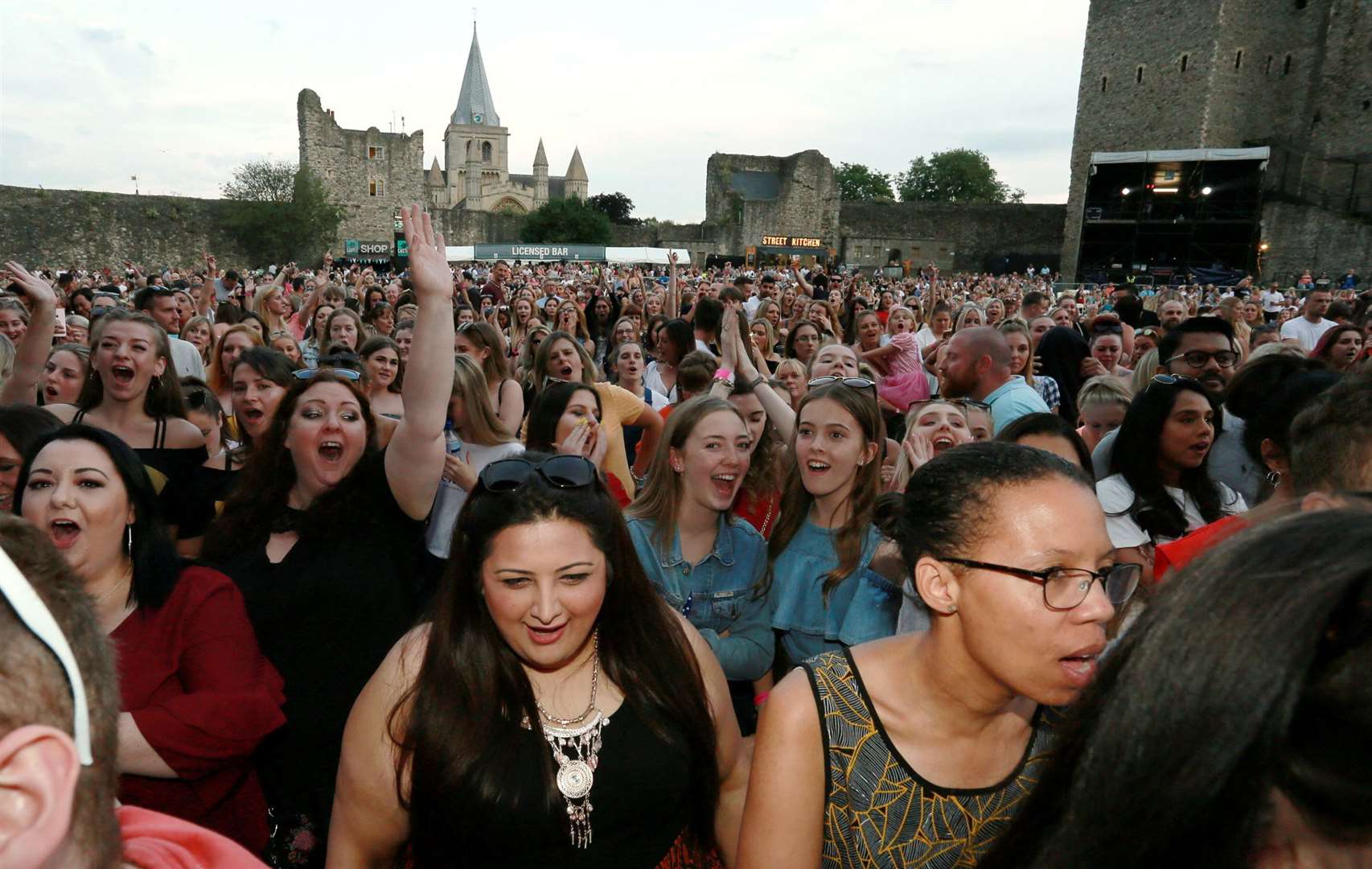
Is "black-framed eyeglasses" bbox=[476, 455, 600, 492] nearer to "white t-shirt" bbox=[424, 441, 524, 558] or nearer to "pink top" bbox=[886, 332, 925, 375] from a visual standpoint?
"white t-shirt" bbox=[424, 441, 524, 558]

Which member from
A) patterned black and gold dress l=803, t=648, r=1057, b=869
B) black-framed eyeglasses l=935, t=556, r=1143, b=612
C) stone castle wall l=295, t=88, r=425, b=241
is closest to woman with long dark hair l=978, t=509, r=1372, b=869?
black-framed eyeglasses l=935, t=556, r=1143, b=612

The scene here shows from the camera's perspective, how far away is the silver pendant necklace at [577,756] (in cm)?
160

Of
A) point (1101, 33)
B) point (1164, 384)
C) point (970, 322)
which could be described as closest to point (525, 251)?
point (1101, 33)

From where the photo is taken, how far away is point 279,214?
30.7m

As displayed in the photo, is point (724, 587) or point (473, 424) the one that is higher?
point (473, 424)

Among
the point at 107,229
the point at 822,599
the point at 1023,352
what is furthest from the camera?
the point at 107,229

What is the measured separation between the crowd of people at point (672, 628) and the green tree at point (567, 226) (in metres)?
46.7

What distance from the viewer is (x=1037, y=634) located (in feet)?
4.16

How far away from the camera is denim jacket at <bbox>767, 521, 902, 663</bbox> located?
2361 millimetres

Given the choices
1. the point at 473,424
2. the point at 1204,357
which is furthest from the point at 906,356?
the point at 473,424

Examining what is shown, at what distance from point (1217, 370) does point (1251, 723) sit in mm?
4458

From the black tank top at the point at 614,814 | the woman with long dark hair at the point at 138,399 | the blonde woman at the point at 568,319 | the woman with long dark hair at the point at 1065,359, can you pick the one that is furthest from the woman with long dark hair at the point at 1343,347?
the woman with long dark hair at the point at 138,399

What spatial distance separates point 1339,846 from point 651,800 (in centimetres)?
121

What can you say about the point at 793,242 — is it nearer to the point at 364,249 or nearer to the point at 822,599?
the point at 364,249
